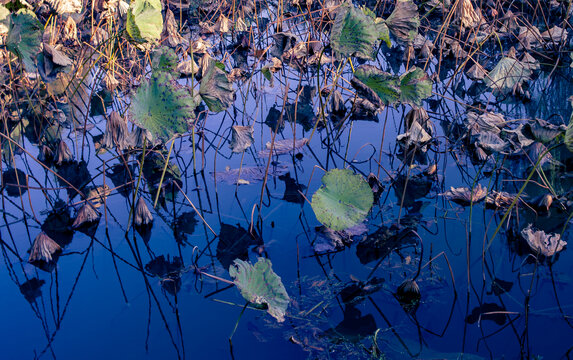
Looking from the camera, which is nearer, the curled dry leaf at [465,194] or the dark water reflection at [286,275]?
the dark water reflection at [286,275]

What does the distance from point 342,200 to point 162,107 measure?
0.57 metres

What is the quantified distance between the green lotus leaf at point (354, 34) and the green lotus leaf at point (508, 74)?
3.82 feet

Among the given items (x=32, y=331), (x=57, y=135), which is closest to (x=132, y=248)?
(x=32, y=331)

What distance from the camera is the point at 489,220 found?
63.7 inches

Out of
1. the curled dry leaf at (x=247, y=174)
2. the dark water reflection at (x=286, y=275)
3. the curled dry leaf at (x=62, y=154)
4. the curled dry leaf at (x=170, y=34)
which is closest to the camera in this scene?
the dark water reflection at (x=286, y=275)

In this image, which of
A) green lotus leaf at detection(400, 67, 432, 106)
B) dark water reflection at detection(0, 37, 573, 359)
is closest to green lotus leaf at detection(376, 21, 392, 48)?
green lotus leaf at detection(400, 67, 432, 106)

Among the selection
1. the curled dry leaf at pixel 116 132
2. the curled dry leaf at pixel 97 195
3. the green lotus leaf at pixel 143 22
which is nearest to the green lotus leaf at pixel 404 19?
the green lotus leaf at pixel 143 22

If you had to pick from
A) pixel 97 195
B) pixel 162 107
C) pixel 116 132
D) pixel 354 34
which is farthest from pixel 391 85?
pixel 97 195

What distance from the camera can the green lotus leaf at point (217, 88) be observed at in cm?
153

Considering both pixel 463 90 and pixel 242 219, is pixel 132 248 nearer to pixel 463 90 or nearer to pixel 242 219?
pixel 242 219

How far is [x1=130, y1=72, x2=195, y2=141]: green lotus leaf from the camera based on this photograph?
1345mm

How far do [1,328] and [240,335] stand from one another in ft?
2.08

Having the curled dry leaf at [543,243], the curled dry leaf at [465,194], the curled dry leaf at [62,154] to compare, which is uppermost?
the curled dry leaf at [62,154]

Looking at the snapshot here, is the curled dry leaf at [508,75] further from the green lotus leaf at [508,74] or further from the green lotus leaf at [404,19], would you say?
the green lotus leaf at [404,19]
